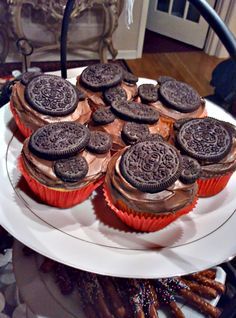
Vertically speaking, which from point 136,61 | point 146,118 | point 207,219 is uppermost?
point 146,118

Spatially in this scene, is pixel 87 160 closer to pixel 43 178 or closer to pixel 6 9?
pixel 43 178

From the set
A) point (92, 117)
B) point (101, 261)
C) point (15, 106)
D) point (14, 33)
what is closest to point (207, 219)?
point (101, 261)

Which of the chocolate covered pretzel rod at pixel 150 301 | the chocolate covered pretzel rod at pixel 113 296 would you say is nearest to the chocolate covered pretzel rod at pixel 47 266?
the chocolate covered pretzel rod at pixel 113 296

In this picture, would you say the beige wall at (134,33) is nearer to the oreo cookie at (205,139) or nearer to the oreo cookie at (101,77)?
the oreo cookie at (101,77)

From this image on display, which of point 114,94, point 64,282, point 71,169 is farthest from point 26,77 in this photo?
point 64,282

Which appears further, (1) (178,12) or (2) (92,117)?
(1) (178,12)

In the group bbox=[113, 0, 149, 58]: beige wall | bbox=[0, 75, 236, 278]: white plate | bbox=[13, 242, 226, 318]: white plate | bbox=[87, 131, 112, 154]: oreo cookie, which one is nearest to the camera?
bbox=[0, 75, 236, 278]: white plate

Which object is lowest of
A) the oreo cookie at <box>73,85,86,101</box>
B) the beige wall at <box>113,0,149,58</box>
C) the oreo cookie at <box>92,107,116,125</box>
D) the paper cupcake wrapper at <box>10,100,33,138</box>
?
the beige wall at <box>113,0,149,58</box>

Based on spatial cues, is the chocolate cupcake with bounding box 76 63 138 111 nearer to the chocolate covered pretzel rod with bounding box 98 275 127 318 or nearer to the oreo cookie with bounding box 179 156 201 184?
the oreo cookie with bounding box 179 156 201 184

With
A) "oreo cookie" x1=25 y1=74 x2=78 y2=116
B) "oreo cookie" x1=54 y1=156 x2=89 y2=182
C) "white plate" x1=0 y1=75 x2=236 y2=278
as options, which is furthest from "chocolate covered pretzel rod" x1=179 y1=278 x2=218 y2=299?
"oreo cookie" x1=25 y1=74 x2=78 y2=116
